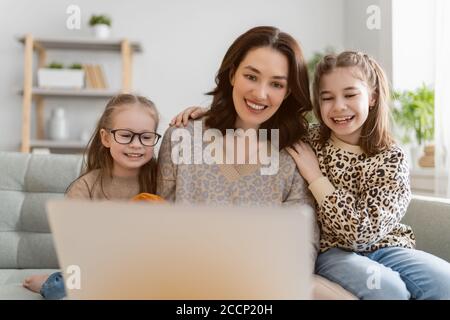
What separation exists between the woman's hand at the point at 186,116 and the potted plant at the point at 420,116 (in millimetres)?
1732

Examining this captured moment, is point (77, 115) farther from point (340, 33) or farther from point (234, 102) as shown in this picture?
point (234, 102)

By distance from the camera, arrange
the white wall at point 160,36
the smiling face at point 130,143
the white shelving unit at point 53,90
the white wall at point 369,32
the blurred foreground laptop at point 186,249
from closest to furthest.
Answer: the blurred foreground laptop at point 186,249, the smiling face at point 130,143, the white wall at point 369,32, the white shelving unit at point 53,90, the white wall at point 160,36

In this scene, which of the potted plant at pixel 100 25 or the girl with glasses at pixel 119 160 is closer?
the girl with glasses at pixel 119 160

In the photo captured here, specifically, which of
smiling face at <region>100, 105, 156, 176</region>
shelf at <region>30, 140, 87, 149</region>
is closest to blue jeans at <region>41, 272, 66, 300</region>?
smiling face at <region>100, 105, 156, 176</region>

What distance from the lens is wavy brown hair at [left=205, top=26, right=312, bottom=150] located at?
1.39 meters

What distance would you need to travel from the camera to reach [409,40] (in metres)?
3.27

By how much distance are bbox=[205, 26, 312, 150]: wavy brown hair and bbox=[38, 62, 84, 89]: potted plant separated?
2.36m

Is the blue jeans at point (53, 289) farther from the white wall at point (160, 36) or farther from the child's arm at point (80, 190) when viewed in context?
the white wall at point (160, 36)

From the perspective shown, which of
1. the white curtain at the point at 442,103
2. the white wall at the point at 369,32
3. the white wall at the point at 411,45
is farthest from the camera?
the white wall at the point at 369,32

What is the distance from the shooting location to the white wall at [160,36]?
12.6 feet

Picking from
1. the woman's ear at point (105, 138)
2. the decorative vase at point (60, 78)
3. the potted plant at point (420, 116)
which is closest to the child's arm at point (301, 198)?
the woman's ear at point (105, 138)

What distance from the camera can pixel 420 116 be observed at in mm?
2926

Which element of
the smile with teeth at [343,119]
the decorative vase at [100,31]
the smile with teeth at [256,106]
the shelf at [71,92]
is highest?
the decorative vase at [100,31]

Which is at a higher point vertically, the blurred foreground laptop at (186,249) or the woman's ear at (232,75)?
the woman's ear at (232,75)
